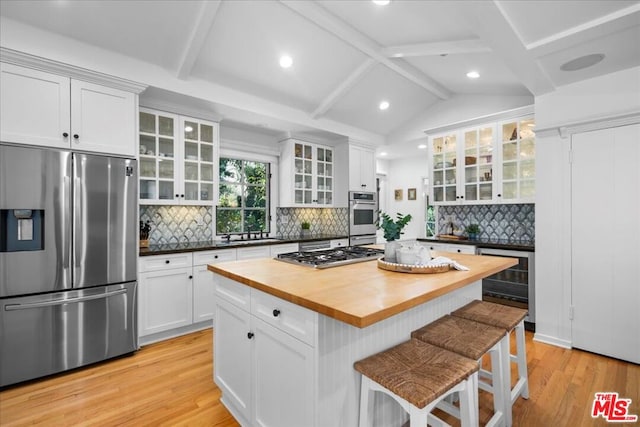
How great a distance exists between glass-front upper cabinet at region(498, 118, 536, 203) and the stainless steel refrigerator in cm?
416

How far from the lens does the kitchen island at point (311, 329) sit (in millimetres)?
1255

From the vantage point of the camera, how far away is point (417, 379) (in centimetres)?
119

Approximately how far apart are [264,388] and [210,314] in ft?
6.80

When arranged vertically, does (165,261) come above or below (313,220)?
below

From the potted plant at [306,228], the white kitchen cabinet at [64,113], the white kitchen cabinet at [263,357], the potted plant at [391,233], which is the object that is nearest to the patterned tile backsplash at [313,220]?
the potted plant at [306,228]

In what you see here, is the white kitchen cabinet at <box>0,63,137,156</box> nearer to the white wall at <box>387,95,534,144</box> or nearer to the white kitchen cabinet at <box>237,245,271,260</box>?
the white kitchen cabinet at <box>237,245,271,260</box>

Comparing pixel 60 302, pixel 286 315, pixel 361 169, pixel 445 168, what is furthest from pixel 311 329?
pixel 361 169

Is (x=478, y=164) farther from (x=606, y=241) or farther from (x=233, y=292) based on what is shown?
(x=233, y=292)

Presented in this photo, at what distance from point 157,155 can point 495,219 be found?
4386 millimetres

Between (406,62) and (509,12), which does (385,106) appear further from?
(509,12)

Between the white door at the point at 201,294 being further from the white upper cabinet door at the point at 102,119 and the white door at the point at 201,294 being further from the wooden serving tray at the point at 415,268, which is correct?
the wooden serving tray at the point at 415,268

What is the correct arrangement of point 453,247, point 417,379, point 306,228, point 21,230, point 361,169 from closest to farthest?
point 417,379, point 21,230, point 453,247, point 306,228, point 361,169

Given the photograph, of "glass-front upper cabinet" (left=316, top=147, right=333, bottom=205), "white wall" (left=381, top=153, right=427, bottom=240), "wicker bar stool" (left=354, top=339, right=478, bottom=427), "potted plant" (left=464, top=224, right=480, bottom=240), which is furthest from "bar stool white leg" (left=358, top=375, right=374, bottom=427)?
"white wall" (left=381, top=153, right=427, bottom=240)

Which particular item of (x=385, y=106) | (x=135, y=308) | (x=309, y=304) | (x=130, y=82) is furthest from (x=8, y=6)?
(x=385, y=106)
